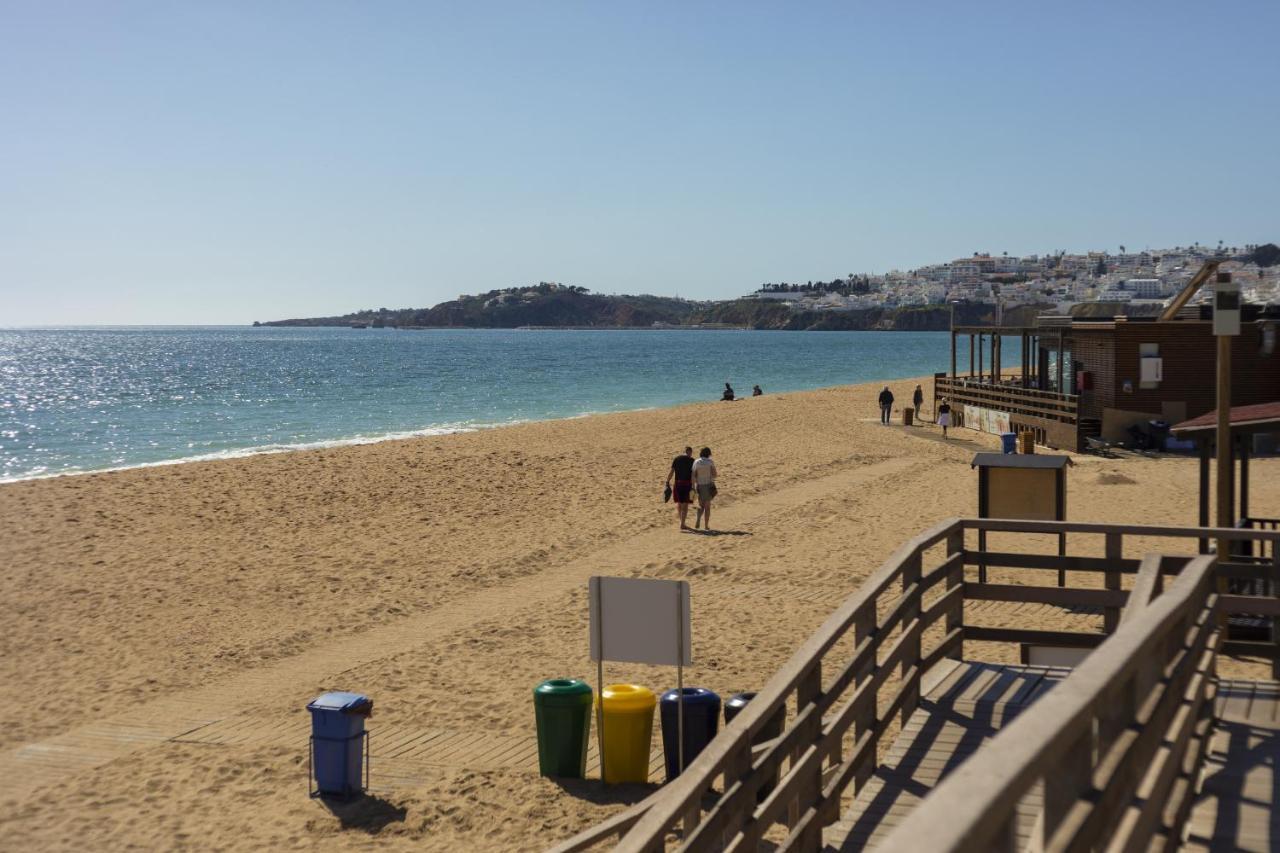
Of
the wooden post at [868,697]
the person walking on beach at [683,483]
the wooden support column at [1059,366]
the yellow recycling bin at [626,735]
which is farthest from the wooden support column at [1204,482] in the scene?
the wooden support column at [1059,366]

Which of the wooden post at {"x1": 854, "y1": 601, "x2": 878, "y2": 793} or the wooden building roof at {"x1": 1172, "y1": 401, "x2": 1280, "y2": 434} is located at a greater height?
the wooden building roof at {"x1": 1172, "y1": 401, "x2": 1280, "y2": 434}

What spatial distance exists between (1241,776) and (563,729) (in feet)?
16.7

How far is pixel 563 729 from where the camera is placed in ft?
31.1

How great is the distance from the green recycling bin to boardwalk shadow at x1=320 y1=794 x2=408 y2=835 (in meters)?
1.17

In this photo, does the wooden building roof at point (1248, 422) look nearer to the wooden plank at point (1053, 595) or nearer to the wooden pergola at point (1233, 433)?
the wooden pergola at point (1233, 433)

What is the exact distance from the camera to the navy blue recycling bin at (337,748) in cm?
923

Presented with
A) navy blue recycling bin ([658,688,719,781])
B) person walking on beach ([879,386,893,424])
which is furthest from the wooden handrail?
person walking on beach ([879,386,893,424])

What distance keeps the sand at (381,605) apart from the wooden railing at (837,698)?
268cm

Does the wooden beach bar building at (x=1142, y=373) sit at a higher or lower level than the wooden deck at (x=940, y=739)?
higher

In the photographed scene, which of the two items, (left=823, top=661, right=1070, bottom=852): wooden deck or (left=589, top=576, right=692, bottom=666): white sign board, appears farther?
(left=589, top=576, right=692, bottom=666): white sign board

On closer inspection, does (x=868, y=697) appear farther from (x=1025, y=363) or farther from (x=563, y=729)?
(x=1025, y=363)

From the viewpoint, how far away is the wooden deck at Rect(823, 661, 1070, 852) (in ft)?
18.1

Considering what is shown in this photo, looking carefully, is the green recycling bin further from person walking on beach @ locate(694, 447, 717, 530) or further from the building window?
the building window

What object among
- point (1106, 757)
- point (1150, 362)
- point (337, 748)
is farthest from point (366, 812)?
point (1150, 362)
